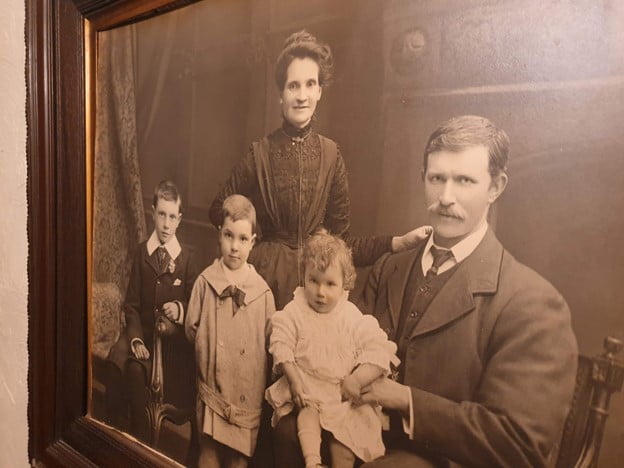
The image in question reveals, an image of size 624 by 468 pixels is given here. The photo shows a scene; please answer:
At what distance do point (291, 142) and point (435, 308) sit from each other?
0.24 m

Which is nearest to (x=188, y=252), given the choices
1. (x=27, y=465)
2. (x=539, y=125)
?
(x=539, y=125)

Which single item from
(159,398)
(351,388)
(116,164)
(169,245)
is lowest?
(159,398)

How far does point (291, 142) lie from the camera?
0.62m

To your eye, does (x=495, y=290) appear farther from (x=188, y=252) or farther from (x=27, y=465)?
(x=27, y=465)

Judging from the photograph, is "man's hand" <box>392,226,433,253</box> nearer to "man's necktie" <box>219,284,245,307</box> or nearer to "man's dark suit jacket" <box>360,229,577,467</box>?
"man's dark suit jacket" <box>360,229,577,467</box>

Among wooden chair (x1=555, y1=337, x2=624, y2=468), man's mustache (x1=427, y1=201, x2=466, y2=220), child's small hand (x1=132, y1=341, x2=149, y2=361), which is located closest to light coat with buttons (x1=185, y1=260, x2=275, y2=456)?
child's small hand (x1=132, y1=341, x2=149, y2=361)

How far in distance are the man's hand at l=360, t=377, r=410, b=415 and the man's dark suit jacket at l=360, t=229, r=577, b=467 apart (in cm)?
1

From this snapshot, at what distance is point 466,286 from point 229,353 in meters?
0.32

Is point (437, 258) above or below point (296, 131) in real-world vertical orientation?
below

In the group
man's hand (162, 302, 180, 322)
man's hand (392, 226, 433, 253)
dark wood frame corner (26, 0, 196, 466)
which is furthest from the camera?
dark wood frame corner (26, 0, 196, 466)

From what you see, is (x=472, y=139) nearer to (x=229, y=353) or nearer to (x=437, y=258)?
(x=437, y=258)

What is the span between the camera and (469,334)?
0.50 metres

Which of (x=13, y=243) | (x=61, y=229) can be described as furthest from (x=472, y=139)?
(x=13, y=243)

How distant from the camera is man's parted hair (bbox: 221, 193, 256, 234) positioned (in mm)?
664
